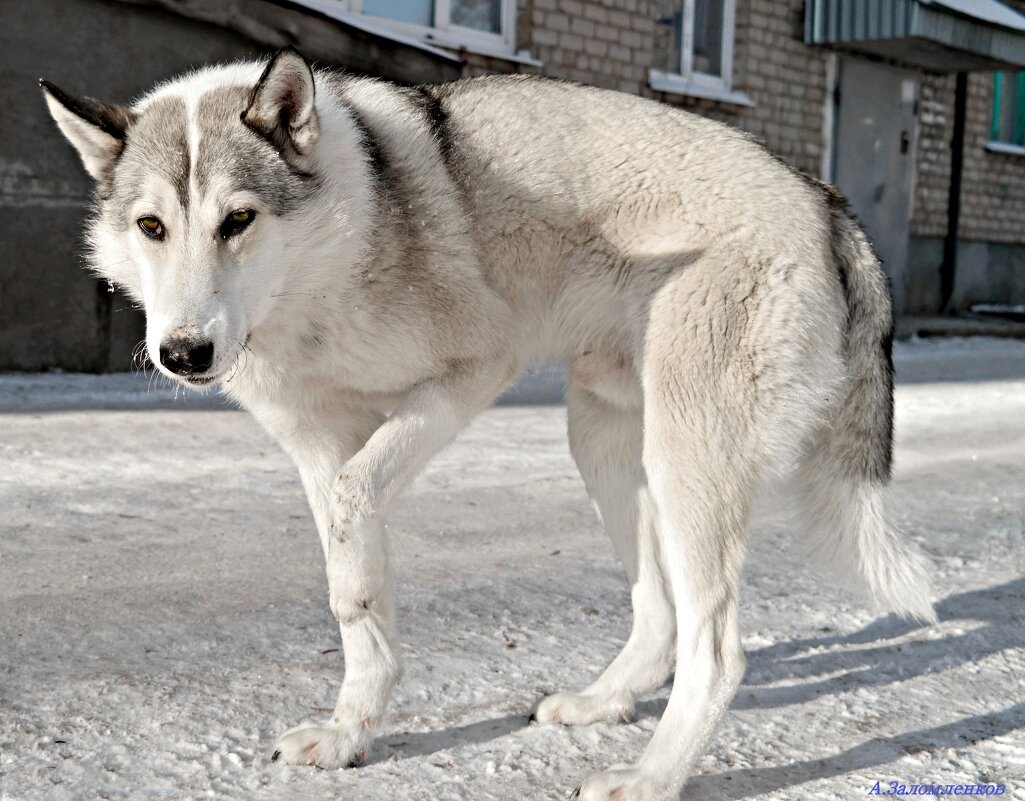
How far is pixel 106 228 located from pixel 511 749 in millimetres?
1649

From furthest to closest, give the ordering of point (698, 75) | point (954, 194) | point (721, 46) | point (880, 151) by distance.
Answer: point (954, 194)
point (880, 151)
point (721, 46)
point (698, 75)

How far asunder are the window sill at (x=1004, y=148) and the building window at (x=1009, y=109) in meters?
0.21

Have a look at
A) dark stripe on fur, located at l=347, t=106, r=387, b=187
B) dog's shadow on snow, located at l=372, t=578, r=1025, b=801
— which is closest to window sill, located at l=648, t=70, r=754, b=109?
dog's shadow on snow, located at l=372, t=578, r=1025, b=801

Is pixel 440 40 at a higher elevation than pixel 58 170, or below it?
higher

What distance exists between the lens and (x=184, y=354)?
229 cm

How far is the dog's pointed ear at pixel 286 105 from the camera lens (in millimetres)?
2574

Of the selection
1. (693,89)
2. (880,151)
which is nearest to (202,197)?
(693,89)

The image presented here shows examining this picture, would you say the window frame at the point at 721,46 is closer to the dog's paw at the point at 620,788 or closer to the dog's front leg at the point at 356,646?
the dog's front leg at the point at 356,646

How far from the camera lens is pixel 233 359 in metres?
2.42

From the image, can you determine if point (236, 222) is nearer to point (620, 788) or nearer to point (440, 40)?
point (620, 788)

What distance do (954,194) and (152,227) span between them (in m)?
15.8

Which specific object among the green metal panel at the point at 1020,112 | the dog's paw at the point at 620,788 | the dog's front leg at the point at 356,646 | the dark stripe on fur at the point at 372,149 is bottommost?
the dog's paw at the point at 620,788

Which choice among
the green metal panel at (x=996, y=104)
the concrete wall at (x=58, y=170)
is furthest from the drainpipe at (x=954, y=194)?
the concrete wall at (x=58, y=170)

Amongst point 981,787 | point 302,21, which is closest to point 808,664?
point 981,787
